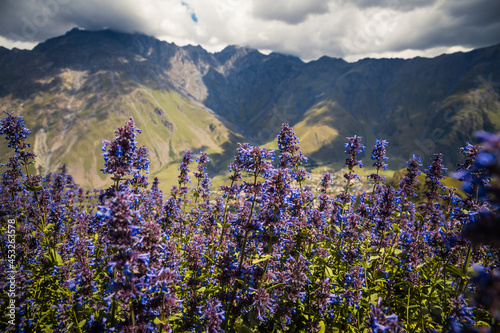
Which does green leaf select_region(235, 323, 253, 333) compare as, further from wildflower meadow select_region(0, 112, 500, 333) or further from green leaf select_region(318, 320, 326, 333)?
green leaf select_region(318, 320, 326, 333)

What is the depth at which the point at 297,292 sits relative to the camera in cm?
835

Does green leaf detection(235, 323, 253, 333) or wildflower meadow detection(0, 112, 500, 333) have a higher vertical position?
wildflower meadow detection(0, 112, 500, 333)

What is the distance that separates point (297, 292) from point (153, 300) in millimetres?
4738

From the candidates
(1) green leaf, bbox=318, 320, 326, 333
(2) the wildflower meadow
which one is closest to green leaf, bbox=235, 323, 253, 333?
(2) the wildflower meadow

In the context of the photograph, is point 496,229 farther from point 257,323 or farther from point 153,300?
point 153,300

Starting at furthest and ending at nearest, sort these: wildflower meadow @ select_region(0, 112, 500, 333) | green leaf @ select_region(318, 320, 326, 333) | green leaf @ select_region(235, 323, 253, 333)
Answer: green leaf @ select_region(318, 320, 326, 333)
green leaf @ select_region(235, 323, 253, 333)
wildflower meadow @ select_region(0, 112, 500, 333)

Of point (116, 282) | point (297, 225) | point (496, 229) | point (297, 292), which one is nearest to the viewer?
point (496, 229)

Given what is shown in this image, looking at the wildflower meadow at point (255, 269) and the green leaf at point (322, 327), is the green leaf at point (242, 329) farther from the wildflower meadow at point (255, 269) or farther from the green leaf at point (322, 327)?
the green leaf at point (322, 327)

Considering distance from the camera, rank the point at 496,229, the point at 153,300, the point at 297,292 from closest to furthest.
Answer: the point at 496,229 → the point at 153,300 → the point at 297,292

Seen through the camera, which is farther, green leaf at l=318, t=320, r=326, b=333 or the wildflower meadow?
green leaf at l=318, t=320, r=326, b=333

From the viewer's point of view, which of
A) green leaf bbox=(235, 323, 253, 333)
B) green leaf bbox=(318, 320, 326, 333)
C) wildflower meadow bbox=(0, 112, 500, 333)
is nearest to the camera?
wildflower meadow bbox=(0, 112, 500, 333)

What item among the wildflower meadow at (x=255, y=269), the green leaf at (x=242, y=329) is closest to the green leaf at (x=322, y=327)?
the wildflower meadow at (x=255, y=269)

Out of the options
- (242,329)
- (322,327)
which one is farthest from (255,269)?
(322,327)

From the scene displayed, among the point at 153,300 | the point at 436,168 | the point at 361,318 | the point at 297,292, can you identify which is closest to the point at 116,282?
the point at 153,300
